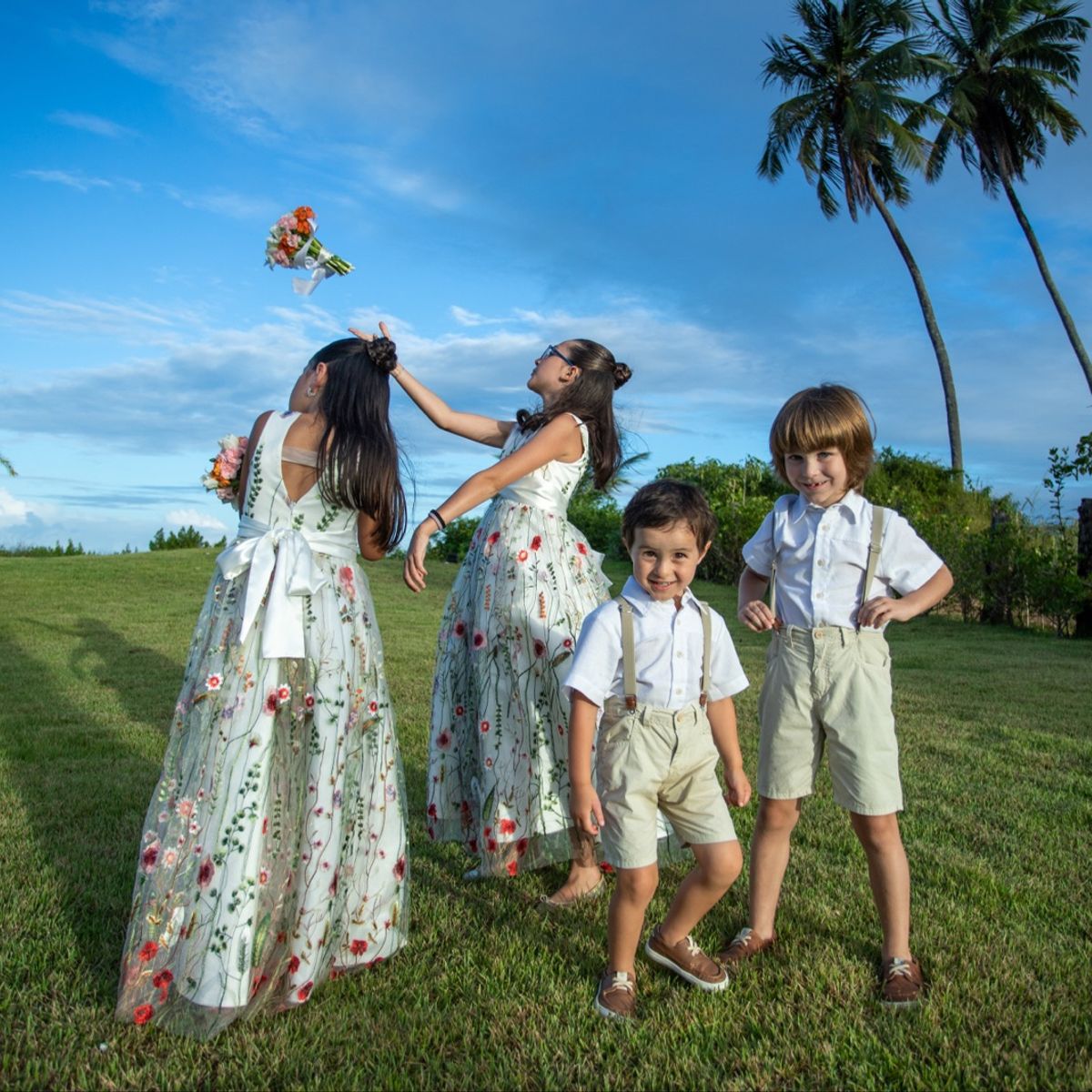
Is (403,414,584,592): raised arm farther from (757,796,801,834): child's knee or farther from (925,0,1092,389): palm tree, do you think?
(925,0,1092,389): palm tree

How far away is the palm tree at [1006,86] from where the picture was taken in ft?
78.2

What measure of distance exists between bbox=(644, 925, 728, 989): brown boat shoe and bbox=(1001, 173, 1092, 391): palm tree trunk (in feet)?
74.3

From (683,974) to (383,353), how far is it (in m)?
2.11

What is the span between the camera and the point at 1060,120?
2419 cm

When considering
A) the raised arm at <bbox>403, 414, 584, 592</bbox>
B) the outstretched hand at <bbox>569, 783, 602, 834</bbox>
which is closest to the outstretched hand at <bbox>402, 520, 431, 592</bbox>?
the raised arm at <bbox>403, 414, 584, 592</bbox>

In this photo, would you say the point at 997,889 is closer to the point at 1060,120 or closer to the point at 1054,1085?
the point at 1054,1085

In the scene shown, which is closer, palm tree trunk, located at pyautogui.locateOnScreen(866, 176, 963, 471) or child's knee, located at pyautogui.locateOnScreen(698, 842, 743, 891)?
child's knee, located at pyautogui.locateOnScreen(698, 842, 743, 891)

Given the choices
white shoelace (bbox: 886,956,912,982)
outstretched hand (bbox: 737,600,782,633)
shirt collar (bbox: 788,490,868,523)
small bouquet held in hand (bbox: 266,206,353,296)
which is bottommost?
white shoelace (bbox: 886,956,912,982)

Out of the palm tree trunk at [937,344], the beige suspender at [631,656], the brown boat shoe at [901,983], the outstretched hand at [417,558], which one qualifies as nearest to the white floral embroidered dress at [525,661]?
the outstretched hand at [417,558]

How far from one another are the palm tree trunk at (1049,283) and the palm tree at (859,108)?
2.46m

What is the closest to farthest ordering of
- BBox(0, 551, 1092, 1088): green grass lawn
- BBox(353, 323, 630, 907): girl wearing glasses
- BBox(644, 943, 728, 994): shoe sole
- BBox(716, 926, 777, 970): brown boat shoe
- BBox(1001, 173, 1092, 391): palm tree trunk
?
1. BBox(0, 551, 1092, 1088): green grass lawn
2. BBox(644, 943, 728, 994): shoe sole
3. BBox(716, 926, 777, 970): brown boat shoe
4. BBox(353, 323, 630, 907): girl wearing glasses
5. BBox(1001, 173, 1092, 391): palm tree trunk

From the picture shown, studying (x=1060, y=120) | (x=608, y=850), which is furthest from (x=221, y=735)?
(x=1060, y=120)

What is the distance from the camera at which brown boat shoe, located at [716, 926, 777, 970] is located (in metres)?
3.22

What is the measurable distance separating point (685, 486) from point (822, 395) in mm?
531
